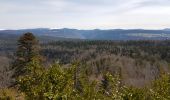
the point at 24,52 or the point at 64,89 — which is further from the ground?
the point at 64,89

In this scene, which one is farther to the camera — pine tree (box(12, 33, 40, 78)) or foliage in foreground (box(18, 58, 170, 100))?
pine tree (box(12, 33, 40, 78))

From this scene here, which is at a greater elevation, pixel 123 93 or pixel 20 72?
pixel 123 93

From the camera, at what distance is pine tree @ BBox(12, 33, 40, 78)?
152 ft

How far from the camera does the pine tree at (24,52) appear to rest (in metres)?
46.2

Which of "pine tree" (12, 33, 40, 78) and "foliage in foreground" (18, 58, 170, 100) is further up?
"foliage in foreground" (18, 58, 170, 100)

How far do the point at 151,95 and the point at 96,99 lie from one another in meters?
2.67

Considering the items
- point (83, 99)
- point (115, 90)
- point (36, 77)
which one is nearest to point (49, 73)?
point (36, 77)

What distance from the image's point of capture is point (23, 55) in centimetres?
4641

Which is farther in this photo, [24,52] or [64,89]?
[24,52]

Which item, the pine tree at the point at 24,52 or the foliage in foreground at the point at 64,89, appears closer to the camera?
the foliage in foreground at the point at 64,89

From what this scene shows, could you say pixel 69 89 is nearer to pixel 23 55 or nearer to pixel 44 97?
pixel 44 97

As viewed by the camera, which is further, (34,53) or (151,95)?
(34,53)

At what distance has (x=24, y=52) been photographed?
4669 centimetres

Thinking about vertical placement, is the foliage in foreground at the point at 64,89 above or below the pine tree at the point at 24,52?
above
